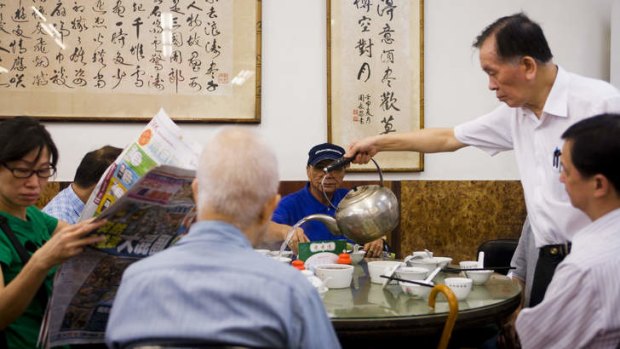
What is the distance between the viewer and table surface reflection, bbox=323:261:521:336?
1463 millimetres

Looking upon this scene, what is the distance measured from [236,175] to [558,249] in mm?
1250

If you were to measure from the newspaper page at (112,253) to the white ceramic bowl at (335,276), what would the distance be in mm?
543

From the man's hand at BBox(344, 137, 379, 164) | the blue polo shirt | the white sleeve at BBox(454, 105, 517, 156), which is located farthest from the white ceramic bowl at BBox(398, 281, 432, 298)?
the blue polo shirt

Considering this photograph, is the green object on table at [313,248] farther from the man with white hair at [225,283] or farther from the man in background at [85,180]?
the man with white hair at [225,283]

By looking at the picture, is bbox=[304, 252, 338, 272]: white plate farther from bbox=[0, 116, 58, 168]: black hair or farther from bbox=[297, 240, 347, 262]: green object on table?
bbox=[0, 116, 58, 168]: black hair

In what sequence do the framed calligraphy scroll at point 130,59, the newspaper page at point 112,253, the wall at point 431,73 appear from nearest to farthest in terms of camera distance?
1. the newspaper page at point 112,253
2. the framed calligraphy scroll at point 130,59
3. the wall at point 431,73

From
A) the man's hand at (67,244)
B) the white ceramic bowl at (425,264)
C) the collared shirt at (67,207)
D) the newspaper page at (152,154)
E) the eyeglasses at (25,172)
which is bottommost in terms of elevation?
the white ceramic bowl at (425,264)

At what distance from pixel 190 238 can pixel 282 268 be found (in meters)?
0.18

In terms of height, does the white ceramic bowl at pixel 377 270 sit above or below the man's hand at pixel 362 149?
below

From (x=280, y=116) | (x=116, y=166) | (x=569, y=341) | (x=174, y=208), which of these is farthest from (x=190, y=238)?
(x=280, y=116)

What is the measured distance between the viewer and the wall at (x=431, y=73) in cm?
332

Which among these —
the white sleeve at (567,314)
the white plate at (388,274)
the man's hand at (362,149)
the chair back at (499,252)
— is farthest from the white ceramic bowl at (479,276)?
the chair back at (499,252)

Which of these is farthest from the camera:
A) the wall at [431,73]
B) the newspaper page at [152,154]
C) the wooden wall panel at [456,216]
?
the wooden wall panel at [456,216]

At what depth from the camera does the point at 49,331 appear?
1373mm
